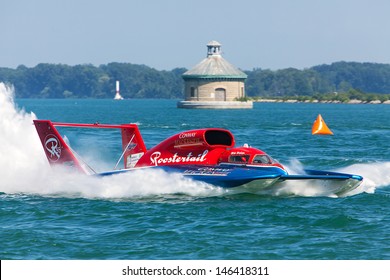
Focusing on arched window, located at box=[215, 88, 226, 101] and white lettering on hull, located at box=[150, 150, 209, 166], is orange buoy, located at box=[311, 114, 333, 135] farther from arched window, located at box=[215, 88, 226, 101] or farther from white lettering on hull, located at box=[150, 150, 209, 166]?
arched window, located at box=[215, 88, 226, 101]

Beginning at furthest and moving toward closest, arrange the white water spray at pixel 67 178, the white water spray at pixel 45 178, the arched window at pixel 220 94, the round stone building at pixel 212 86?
the arched window at pixel 220 94 → the round stone building at pixel 212 86 → the white water spray at pixel 45 178 → the white water spray at pixel 67 178

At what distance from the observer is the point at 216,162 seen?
95.1ft

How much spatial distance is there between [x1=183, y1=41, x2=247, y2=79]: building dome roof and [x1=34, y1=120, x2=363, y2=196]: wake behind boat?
4901 inches

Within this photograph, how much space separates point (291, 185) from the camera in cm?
2862

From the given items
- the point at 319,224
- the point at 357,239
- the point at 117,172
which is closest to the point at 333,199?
the point at 319,224

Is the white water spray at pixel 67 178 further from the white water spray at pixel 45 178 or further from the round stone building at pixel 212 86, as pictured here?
the round stone building at pixel 212 86

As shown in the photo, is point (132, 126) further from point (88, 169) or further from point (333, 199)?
point (333, 199)

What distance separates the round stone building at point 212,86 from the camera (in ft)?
507

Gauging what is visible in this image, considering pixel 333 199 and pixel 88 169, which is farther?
pixel 88 169

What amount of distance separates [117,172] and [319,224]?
9114 mm

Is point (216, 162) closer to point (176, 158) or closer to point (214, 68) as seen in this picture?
point (176, 158)

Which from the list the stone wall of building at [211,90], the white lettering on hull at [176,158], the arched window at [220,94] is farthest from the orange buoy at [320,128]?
the arched window at [220,94]

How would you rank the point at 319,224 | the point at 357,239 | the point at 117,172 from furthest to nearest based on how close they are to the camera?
the point at 117,172 < the point at 319,224 < the point at 357,239

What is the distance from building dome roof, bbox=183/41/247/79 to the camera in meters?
156
